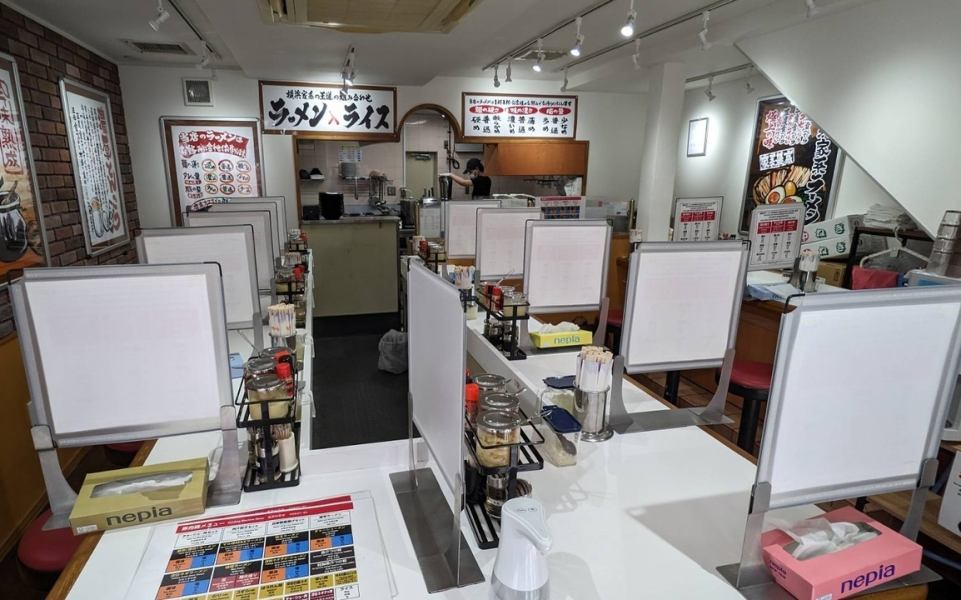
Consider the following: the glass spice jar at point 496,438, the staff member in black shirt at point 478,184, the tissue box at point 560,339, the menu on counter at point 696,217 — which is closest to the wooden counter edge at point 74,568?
the glass spice jar at point 496,438

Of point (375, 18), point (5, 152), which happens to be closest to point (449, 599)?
point (375, 18)

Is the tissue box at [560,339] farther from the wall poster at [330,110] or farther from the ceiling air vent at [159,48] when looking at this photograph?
the wall poster at [330,110]

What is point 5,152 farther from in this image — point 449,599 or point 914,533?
point 914,533

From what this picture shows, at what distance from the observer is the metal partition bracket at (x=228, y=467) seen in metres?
1.20

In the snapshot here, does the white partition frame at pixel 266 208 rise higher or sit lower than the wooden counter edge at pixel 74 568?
higher

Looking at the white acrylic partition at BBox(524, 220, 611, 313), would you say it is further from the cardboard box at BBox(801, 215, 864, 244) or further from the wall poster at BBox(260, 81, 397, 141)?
the wall poster at BBox(260, 81, 397, 141)

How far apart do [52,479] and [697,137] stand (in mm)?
7439

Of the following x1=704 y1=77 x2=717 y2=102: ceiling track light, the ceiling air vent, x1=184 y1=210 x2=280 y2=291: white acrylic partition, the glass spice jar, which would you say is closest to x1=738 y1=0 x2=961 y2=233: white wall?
x1=704 y1=77 x2=717 y2=102: ceiling track light

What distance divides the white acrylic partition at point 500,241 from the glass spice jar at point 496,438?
6.73ft

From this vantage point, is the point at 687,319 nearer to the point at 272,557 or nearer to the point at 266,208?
the point at 272,557

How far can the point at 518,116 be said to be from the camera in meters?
6.44

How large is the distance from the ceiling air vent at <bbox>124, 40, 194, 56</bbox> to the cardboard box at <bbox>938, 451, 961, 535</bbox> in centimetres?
553

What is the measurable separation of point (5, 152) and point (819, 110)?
5053 mm

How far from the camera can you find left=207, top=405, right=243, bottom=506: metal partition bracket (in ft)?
3.94
